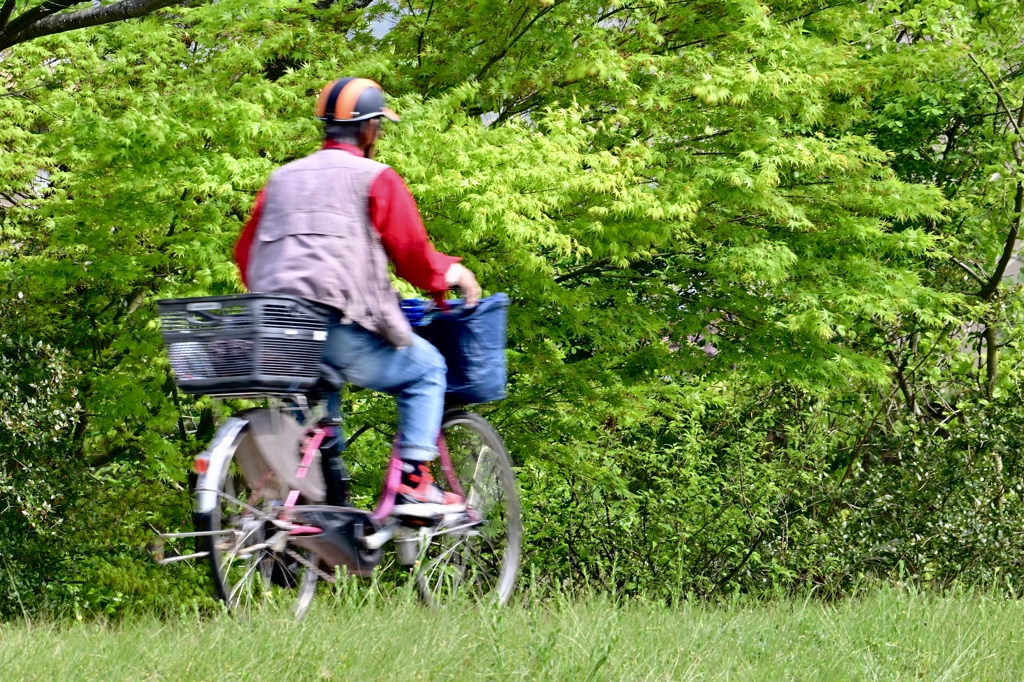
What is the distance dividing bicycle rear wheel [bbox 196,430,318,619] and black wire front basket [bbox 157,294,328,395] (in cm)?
23

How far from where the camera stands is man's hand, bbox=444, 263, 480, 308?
12.7 feet

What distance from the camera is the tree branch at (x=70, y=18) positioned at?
7.93 m

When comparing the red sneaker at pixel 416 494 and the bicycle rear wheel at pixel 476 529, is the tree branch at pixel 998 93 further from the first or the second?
the red sneaker at pixel 416 494

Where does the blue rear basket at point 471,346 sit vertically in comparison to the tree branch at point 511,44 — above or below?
below

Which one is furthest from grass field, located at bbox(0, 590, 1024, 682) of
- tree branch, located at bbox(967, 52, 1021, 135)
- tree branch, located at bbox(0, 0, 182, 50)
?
tree branch, located at bbox(967, 52, 1021, 135)

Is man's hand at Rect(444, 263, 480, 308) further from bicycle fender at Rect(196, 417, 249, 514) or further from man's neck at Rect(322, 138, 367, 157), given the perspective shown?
bicycle fender at Rect(196, 417, 249, 514)

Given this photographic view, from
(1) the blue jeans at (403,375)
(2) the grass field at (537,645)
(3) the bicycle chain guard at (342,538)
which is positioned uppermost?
(1) the blue jeans at (403,375)

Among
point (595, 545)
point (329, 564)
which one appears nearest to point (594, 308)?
point (595, 545)

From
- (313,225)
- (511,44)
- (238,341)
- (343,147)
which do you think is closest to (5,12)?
(511,44)

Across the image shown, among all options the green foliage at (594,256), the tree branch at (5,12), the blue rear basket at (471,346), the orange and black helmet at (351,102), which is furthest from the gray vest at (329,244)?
the tree branch at (5,12)

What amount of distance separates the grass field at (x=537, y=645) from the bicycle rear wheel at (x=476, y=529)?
Answer: 20 centimetres

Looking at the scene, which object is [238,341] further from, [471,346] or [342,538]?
[471,346]

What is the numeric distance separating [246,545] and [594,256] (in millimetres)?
6805

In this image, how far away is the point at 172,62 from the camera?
34.4 feet
